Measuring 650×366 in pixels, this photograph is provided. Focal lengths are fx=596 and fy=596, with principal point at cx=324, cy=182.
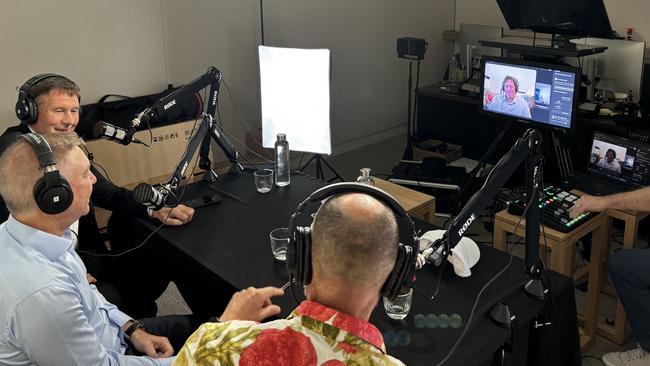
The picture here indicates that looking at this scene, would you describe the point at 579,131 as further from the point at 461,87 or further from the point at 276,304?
the point at 276,304

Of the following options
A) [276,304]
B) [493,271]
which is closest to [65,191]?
[276,304]

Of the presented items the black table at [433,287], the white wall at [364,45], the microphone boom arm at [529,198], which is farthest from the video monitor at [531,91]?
the white wall at [364,45]

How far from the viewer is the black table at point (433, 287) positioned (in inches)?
61.0

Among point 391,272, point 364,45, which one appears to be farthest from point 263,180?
point 364,45

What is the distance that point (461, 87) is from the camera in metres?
4.38

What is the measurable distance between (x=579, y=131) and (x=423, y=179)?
1072 mm

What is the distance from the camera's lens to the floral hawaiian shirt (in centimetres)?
106

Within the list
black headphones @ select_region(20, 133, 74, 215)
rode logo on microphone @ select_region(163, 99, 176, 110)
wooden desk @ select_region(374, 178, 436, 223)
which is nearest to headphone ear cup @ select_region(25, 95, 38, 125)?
rode logo on microphone @ select_region(163, 99, 176, 110)

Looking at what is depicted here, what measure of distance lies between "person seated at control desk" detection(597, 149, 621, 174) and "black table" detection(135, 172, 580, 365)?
1.11 m

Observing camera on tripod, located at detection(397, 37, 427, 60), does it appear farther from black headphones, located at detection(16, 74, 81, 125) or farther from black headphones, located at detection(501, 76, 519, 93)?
black headphones, located at detection(16, 74, 81, 125)

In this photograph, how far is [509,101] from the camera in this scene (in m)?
3.47

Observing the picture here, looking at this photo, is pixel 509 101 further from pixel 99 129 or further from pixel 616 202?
pixel 99 129

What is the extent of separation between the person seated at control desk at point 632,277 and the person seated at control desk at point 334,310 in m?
1.63

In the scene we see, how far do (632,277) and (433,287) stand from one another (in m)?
1.11
